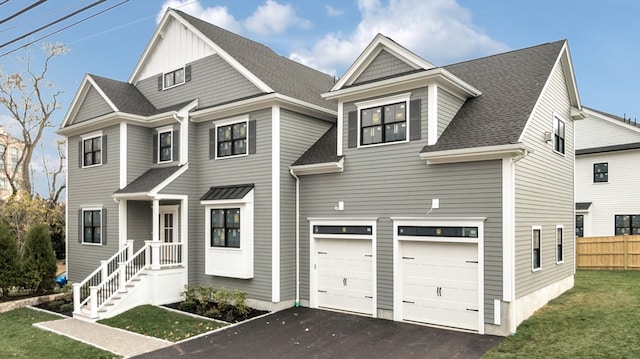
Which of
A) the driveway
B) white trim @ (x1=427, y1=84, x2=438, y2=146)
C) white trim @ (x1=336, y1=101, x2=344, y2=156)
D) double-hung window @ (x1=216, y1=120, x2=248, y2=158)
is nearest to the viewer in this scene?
the driveway

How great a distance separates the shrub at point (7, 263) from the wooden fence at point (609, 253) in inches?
891

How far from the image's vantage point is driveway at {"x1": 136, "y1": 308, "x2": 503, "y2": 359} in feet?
32.8

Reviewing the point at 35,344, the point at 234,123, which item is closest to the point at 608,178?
the point at 234,123

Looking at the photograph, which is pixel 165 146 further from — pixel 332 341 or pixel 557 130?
pixel 557 130

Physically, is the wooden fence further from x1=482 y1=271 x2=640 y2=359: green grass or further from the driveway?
the driveway

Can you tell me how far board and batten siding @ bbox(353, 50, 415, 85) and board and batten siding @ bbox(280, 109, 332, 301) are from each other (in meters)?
2.51

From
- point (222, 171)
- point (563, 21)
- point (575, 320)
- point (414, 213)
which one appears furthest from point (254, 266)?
point (563, 21)

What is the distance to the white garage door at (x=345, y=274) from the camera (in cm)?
1298

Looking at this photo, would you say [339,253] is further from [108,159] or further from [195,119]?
[108,159]

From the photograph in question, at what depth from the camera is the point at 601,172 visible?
2452 centimetres

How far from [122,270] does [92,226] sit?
4.85 meters

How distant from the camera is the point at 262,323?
1259 cm

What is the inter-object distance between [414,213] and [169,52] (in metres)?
11.3

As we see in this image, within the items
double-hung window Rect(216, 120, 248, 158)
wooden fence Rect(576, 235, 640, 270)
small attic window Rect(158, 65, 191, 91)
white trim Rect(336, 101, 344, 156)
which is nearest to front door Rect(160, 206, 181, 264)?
double-hung window Rect(216, 120, 248, 158)
